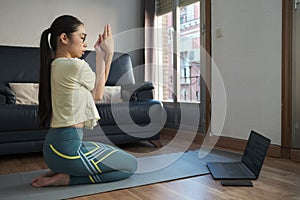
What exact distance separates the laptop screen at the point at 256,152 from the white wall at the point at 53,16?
8.33ft

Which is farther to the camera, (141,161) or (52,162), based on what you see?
(141,161)

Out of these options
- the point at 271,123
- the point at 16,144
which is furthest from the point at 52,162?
the point at 271,123

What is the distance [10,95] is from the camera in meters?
2.52

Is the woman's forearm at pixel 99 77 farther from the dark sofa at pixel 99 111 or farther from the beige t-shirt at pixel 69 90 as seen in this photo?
the dark sofa at pixel 99 111

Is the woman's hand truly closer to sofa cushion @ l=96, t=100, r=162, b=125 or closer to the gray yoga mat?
the gray yoga mat

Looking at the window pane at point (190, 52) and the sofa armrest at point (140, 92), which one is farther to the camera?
the window pane at point (190, 52)

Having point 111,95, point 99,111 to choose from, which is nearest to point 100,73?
point 99,111

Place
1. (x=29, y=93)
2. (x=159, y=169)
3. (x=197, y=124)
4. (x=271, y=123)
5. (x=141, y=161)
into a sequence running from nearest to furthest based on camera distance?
(x=159, y=169)
(x=141, y=161)
(x=271, y=123)
(x=29, y=93)
(x=197, y=124)

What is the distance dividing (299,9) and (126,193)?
5.92ft

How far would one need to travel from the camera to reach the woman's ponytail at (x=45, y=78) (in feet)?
5.28

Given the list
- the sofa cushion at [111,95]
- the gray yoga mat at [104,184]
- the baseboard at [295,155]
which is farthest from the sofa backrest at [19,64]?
the baseboard at [295,155]

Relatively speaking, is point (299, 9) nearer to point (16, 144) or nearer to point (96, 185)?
point (96, 185)

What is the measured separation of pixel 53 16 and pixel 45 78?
7.61 ft

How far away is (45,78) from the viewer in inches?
63.4
